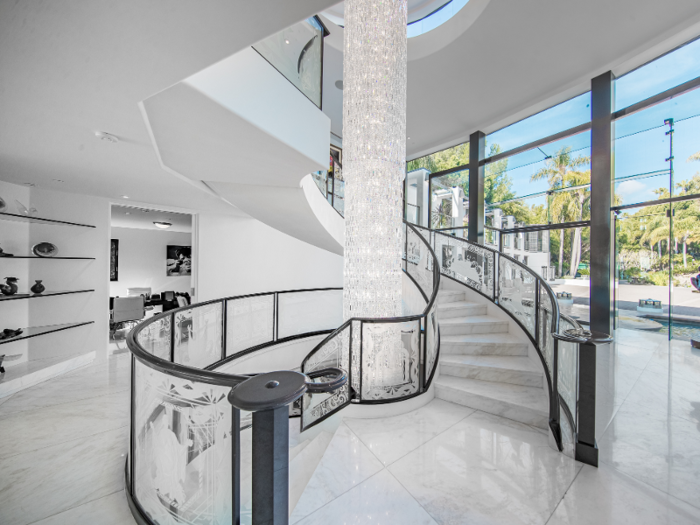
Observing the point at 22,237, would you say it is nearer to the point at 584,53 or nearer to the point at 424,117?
the point at 424,117

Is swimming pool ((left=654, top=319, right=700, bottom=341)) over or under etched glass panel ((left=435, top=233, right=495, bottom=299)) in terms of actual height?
under

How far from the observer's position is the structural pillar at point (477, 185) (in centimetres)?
812

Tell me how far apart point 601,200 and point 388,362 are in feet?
17.4

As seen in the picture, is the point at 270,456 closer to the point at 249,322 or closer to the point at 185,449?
the point at 185,449

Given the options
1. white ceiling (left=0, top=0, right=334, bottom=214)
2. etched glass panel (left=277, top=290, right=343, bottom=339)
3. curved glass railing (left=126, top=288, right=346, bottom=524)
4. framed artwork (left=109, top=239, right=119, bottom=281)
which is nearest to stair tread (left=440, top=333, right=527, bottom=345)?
curved glass railing (left=126, top=288, right=346, bottom=524)

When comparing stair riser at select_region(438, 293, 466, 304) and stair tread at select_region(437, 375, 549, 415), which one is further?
stair riser at select_region(438, 293, 466, 304)

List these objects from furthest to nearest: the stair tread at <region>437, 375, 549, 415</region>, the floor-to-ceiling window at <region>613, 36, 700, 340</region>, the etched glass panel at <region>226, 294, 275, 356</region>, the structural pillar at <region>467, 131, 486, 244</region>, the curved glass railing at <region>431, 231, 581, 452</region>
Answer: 1. the structural pillar at <region>467, 131, 486, 244</region>
2. the floor-to-ceiling window at <region>613, 36, 700, 340</region>
3. the etched glass panel at <region>226, 294, 275, 356</region>
4. the stair tread at <region>437, 375, 549, 415</region>
5. the curved glass railing at <region>431, 231, 581, 452</region>

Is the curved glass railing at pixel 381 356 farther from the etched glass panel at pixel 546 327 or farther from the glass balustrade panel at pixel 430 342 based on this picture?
the etched glass panel at pixel 546 327

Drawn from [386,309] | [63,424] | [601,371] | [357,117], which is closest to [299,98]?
[357,117]

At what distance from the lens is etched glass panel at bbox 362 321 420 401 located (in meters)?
3.45

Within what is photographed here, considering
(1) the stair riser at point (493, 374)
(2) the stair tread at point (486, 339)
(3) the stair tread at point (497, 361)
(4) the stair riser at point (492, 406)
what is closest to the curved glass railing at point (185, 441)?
(4) the stair riser at point (492, 406)

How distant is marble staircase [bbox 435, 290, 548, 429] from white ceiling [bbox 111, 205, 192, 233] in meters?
6.58

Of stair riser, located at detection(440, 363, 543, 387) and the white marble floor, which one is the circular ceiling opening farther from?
the white marble floor

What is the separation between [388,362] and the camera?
3.50m
